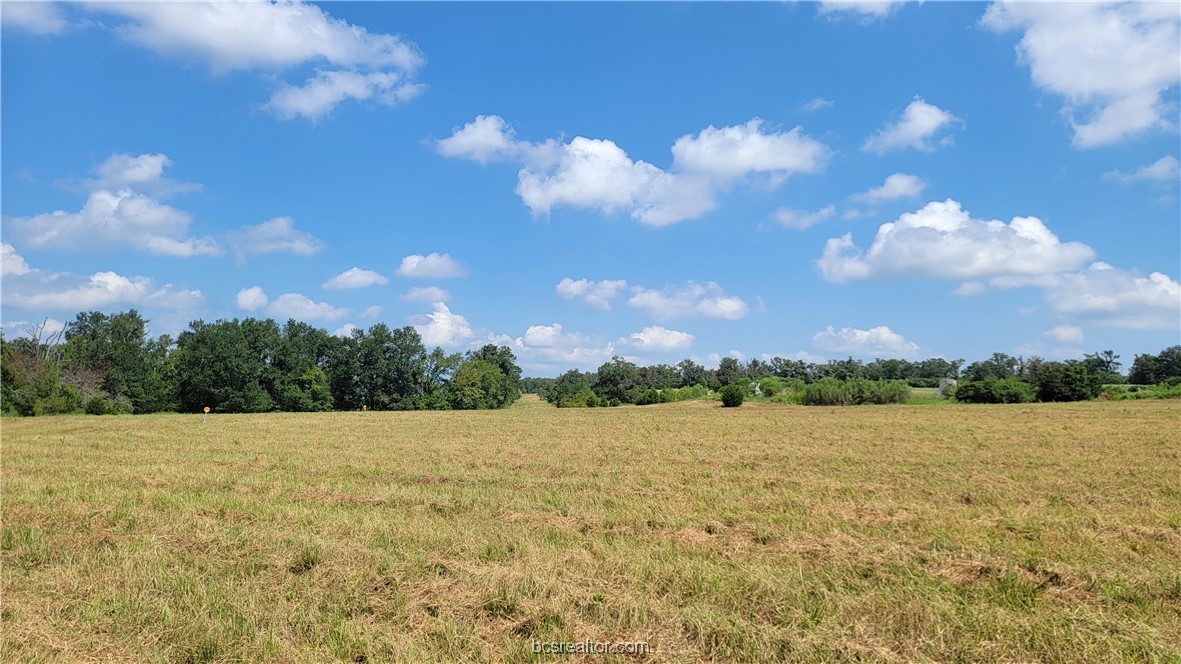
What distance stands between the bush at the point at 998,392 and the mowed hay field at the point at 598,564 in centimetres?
5617

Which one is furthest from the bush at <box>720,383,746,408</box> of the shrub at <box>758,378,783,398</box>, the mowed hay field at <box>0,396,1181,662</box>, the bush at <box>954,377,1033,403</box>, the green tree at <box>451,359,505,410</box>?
the mowed hay field at <box>0,396,1181,662</box>

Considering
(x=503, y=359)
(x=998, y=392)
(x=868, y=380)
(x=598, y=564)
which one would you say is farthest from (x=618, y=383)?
(x=598, y=564)

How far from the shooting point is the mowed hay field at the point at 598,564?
5078mm

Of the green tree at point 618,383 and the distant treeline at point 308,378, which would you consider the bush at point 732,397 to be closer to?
the distant treeline at point 308,378

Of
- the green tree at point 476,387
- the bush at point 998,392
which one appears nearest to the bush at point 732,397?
the bush at point 998,392

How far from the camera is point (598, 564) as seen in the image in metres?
6.90

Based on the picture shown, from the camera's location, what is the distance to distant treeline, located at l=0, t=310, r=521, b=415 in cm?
5716

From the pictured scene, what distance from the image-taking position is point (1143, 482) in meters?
12.6

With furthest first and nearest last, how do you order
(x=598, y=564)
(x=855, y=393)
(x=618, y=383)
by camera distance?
1. (x=618, y=383)
2. (x=855, y=393)
3. (x=598, y=564)

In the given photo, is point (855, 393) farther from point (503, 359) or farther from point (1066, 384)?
point (503, 359)

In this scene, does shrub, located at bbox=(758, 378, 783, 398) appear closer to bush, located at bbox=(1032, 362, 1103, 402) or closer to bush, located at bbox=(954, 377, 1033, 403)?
bush, located at bbox=(954, 377, 1033, 403)

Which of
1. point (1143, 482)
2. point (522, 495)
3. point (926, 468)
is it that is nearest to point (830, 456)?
point (926, 468)

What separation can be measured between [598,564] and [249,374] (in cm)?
7130

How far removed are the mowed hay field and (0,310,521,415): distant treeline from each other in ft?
183
